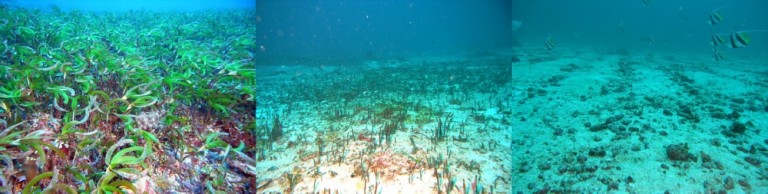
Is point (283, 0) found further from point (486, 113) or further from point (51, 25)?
point (486, 113)

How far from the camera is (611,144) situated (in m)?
4.25

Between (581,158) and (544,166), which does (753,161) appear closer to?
(581,158)

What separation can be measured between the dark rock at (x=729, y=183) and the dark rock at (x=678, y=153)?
1.39ft

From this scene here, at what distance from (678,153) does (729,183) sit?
21.7 inches

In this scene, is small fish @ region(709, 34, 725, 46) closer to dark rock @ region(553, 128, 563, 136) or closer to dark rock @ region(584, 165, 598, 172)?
dark rock @ region(553, 128, 563, 136)

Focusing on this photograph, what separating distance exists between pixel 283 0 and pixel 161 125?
31520 millimetres

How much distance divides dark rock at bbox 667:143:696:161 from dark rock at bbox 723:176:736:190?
424mm

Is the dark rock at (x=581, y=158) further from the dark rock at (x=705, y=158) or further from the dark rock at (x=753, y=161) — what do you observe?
the dark rock at (x=753, y=161)

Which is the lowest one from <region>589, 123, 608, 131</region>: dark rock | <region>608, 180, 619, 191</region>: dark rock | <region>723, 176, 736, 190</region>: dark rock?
<region>608, 180, 619, 191</region>: dark rock

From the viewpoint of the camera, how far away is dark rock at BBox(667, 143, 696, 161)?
12.2ft

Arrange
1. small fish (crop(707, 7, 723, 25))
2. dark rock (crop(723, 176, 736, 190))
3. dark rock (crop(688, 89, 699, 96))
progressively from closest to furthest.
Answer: dark rock (crop(723, 176, 736, 190))
dark rock (crop(688, 89, 699, 96))
small fish (crop(707, 7, 723, 25))

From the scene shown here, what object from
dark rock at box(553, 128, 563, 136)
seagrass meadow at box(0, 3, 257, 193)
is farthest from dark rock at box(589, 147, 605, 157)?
seagrass meadow at box(0, 3, 257, 193)

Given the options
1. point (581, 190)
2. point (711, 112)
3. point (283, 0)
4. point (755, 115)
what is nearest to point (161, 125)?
point (581, 190)

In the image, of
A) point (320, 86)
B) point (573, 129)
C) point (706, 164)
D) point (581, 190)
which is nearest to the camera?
point (581, 190)
